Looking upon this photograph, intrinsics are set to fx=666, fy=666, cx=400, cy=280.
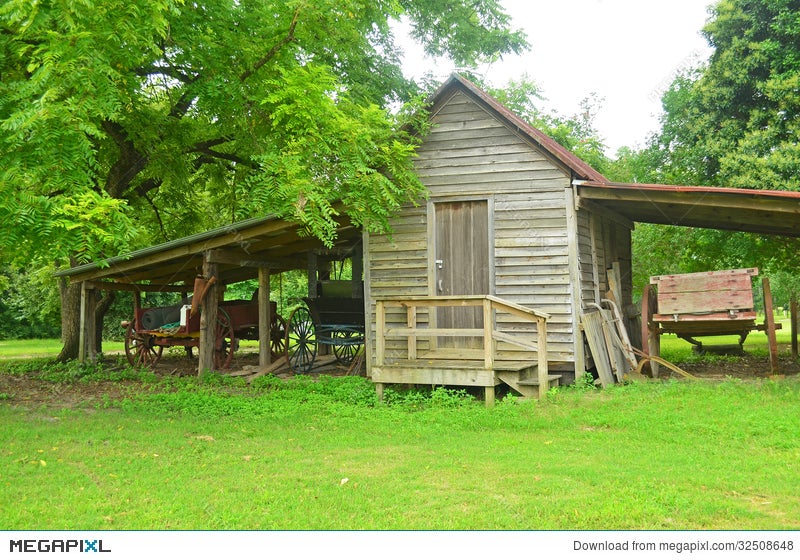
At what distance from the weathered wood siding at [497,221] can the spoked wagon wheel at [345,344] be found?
1231mm

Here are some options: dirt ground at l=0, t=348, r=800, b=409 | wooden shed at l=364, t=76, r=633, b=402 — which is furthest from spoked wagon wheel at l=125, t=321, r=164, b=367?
wooden shed at l=364, t=76, r=633, b=402

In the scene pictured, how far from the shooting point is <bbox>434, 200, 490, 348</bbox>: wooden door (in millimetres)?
10969

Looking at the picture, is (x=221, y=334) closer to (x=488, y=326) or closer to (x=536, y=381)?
(x=488, y=326)

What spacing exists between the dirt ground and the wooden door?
3108 mm

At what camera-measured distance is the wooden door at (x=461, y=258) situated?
10969 millimetres

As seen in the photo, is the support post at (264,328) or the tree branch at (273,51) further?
the support post at (264,328)

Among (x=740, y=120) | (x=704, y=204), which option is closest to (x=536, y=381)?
(x=704, y=204)

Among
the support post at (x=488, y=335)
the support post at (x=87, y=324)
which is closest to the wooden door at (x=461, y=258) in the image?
the support post at (x=488, y=335)

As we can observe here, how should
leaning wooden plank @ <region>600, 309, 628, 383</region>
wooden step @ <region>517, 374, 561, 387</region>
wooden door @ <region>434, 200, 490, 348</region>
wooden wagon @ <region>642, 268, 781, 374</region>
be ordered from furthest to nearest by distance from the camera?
1. wooden door @ <region>434, 200, 490, 348</region>
2. leaning wooden plank @ <region>600, 309, 628, 383</region>
3. wooden wagon @ <region>642, 268, 781, 374</region>
4. wooden step @ <region>517, 374, 561, 387</region>

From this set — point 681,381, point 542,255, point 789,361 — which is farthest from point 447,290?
point 789,361

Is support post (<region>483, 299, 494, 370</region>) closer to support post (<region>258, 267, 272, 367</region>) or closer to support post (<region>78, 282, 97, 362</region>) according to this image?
support post (<region>258, 267, 272, 367</region>)

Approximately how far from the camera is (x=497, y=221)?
35.6 ft

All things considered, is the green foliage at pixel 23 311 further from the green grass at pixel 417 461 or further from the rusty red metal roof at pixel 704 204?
Answer: the rusty red metal roof at pixel 704 204

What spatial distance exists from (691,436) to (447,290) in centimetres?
512
